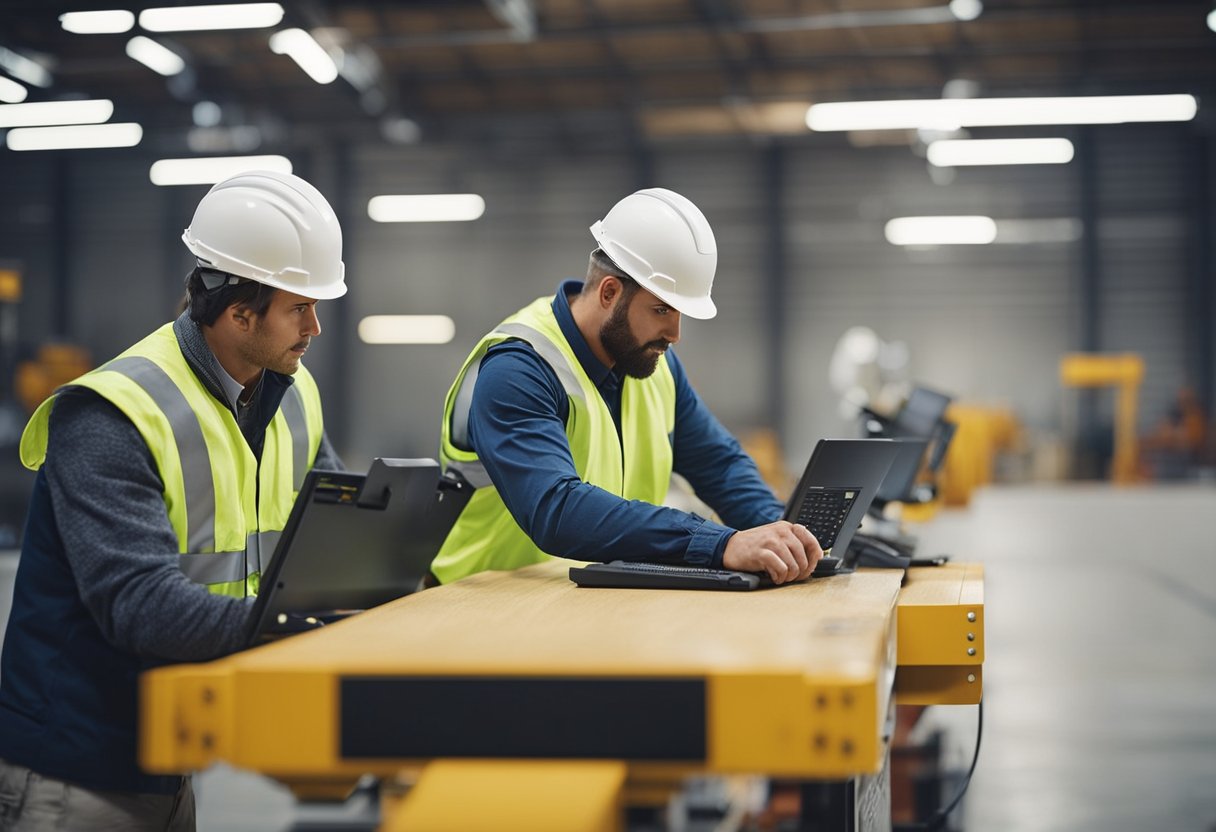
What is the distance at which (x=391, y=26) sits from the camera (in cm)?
1492

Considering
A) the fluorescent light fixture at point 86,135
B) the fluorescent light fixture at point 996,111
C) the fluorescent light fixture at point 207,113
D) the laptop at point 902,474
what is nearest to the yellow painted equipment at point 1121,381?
the fluorescent light fixture at point 996,111

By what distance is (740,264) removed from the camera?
66.3 ft

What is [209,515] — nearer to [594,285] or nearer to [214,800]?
[594,285]

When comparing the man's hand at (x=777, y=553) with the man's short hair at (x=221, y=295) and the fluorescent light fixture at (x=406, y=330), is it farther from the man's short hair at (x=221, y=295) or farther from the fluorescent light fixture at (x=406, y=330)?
the fluorescent light fixture at (x=406, y=330)

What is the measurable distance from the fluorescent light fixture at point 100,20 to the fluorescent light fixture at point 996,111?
7.28 metres

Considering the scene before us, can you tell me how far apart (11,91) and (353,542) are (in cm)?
1465

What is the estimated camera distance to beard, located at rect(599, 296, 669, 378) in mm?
2840

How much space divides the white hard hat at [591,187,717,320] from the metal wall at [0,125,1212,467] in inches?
662

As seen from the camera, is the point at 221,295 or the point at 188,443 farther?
the point at 221,295

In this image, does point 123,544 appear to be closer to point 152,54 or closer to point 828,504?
point 828,504

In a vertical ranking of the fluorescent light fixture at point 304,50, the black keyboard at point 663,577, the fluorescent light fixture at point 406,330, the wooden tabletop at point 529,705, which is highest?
the fluorescent light fixture at point 304,50

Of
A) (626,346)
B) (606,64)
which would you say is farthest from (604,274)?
(606,64)

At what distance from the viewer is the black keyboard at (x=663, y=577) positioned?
7.32ft

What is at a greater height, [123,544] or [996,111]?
[996,111]
